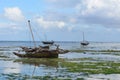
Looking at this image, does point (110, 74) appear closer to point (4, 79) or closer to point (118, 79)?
point (118, 79)

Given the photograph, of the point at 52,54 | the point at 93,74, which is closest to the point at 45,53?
the point at 52,54

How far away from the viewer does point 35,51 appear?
59.0m

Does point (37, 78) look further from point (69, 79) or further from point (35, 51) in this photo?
point (35, 51)

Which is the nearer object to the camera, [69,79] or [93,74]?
[69,79]

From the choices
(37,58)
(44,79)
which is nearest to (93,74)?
(44,79)

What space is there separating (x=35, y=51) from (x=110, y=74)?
28358 mm

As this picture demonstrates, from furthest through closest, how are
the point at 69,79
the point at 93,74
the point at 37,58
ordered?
the point at 37,58 → the point at 93,74 → the point at 69,79

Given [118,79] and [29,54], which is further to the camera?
[29,54]

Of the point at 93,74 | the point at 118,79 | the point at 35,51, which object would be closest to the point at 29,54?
the point at 35,51

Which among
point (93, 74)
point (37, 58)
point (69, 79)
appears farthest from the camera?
point (37, 58)

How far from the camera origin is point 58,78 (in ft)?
94.2

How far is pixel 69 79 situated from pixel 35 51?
31443mm

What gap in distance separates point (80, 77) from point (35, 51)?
3021cm

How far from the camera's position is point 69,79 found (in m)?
28.0
